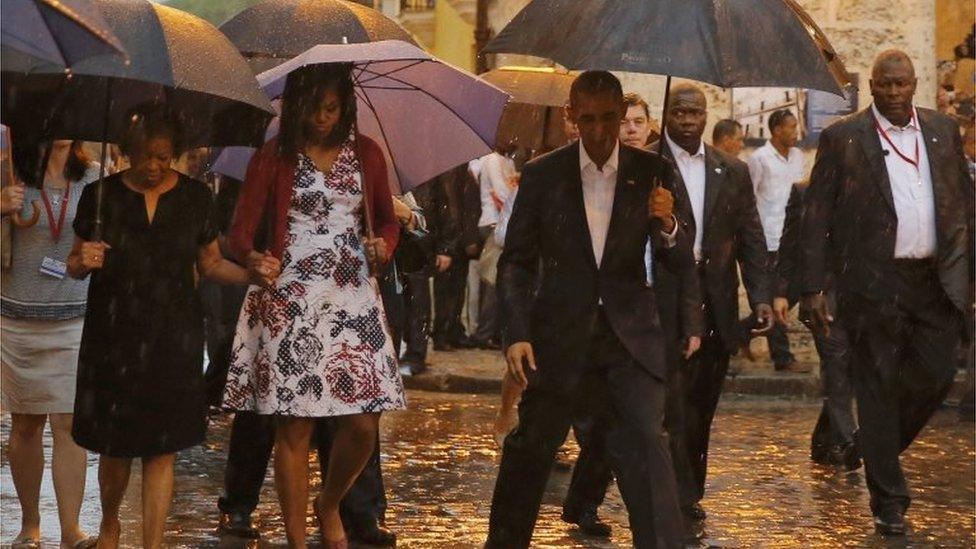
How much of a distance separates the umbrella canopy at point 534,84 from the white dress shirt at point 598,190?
3.66m

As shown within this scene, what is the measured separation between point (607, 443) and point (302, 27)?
220 centimetres

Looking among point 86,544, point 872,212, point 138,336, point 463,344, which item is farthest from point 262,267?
point 463,344

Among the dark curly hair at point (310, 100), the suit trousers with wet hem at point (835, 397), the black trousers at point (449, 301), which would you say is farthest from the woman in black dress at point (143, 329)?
the black trousers at point (449, 301)

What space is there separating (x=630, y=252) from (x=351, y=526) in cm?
218

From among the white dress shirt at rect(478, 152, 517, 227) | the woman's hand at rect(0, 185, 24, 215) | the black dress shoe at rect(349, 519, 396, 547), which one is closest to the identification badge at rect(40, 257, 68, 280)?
the woman's hand at rect(0, 185, 24, 215)

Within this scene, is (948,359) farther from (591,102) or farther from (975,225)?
(591,102)

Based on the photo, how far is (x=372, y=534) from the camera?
9.45m

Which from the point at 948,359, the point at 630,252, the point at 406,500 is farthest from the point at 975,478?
the point at 630,252

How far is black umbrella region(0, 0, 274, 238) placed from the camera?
25.1 feet

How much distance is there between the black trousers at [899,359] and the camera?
1037cm

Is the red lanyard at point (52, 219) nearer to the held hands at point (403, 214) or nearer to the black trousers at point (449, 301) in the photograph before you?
the held hands at point (403, 214)

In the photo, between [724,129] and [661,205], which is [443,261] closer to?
[724,129]

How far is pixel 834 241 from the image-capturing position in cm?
1067

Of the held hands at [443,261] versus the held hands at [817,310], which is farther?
the held hands at [443,261]
